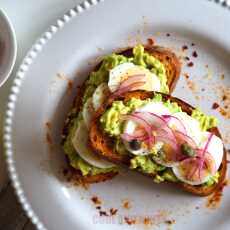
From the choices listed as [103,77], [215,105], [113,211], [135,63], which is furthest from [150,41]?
[113,211]

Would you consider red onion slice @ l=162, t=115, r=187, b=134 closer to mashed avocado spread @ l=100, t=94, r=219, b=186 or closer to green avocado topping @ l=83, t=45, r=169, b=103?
mashed avocado spread @ l=100, t=94, r=219, b=186

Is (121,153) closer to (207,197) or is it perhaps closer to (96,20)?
(207,197)

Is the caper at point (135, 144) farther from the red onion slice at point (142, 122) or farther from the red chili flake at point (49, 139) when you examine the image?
the red chili flake at point (49, 139)

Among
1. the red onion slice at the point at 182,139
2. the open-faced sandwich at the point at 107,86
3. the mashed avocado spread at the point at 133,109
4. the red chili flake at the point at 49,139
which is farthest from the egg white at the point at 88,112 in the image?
the red onion slice at the point at 182,139

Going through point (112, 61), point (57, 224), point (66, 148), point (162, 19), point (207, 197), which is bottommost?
point (57, 224)

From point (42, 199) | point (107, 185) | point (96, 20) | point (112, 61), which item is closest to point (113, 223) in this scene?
point (107, 185)

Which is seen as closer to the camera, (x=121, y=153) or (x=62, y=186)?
(x=121, y=153)
